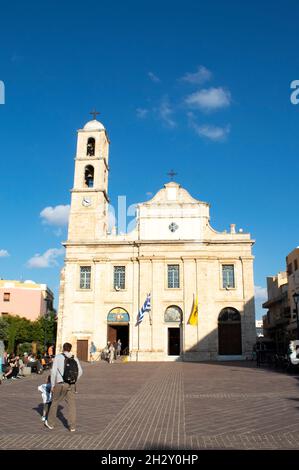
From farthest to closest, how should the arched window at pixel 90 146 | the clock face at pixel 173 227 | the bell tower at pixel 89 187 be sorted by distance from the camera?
the arched window at pixel 90 146
the bell tower at pixel 89 187
the clock face at pixel 173 227

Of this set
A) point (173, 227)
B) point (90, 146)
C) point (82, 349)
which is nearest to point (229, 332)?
point (173, 227)

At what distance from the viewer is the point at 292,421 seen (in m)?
8.94

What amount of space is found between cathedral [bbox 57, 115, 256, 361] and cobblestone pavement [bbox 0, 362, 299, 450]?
65.9 feet

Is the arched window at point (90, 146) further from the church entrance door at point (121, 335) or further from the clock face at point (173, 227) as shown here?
the church entrance door at point (121, 335)

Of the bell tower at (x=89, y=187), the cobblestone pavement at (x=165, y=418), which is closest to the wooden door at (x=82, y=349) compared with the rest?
the bell tower at (x=89, y=187)

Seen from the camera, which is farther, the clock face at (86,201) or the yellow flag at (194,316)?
the clock face at (86,201)

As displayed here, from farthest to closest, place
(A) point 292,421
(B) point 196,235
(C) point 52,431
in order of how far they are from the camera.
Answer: (B) point 196,235
(A) point 292,421
(C) point 52,431

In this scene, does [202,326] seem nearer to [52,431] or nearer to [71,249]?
[71,249]

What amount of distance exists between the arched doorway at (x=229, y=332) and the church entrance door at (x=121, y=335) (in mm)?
7748

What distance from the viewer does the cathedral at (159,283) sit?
118 feet

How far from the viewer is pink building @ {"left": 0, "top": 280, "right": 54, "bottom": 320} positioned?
5715 cm
